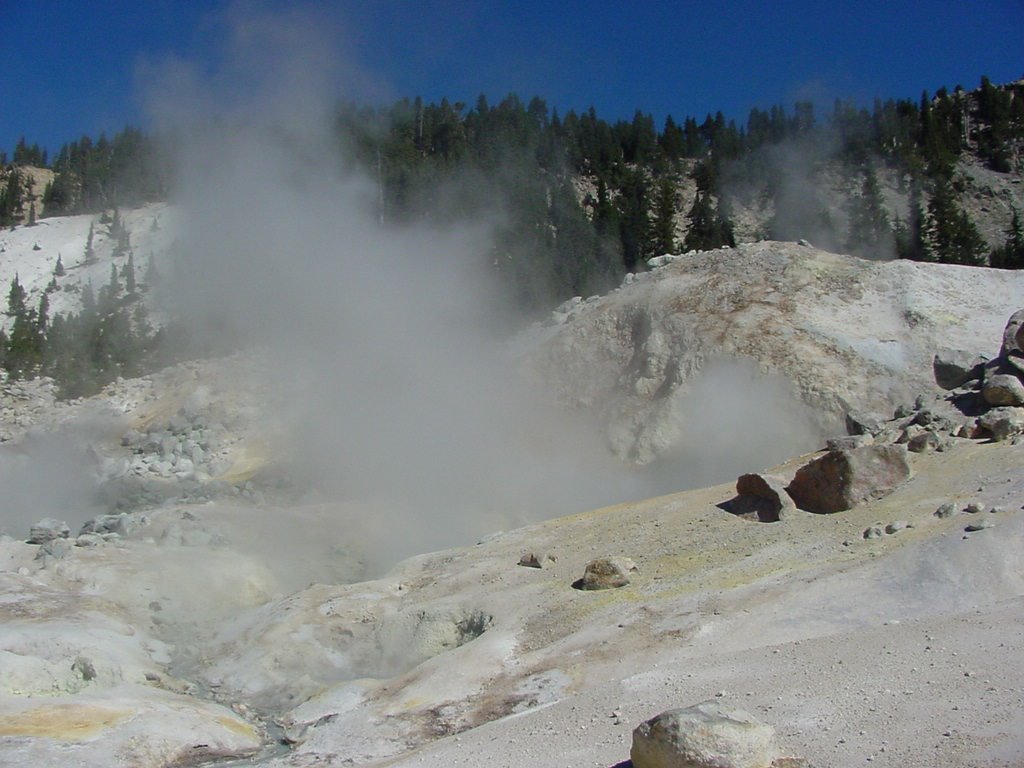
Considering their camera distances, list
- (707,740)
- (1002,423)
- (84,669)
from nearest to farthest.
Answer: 1. (707,740)
2. (84,669)
3. (1002,423)

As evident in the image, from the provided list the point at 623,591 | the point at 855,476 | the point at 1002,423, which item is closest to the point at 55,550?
the point at 623,591

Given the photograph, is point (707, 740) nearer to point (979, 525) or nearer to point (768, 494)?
point (979, 525)

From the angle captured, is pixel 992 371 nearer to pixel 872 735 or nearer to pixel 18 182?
pixel 872 735

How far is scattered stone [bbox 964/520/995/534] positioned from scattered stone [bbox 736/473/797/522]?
2668 mm

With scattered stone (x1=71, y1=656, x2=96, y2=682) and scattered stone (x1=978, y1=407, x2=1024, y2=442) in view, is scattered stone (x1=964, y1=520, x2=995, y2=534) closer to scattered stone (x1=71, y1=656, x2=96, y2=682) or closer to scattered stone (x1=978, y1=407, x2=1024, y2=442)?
scattered stone (x1=978, y1=407, x2=1024, y2=442)

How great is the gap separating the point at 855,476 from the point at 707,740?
6959 mm

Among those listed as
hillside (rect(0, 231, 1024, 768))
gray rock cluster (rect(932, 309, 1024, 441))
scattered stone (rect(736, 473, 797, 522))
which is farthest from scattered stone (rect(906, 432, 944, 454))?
scattered stone (rect(736, 473, 797, 522))

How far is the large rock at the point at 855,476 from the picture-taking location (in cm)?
1191

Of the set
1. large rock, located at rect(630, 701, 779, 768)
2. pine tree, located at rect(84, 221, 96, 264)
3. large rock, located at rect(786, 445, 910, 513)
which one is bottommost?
large rock, located at rect(630, 701, 779, 768)

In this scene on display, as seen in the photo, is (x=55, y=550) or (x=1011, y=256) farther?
(x=1011, y=256)

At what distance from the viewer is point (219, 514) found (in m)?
18.2

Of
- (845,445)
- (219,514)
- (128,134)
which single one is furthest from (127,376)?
(128,134)

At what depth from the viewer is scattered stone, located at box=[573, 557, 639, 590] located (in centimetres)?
1124

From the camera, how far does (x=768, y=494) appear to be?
41.8ft
